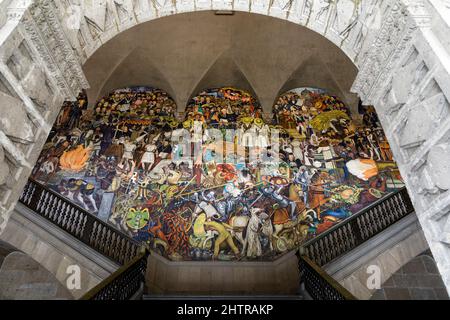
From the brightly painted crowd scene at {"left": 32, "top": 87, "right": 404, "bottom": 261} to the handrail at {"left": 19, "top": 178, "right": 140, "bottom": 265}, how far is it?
87cm

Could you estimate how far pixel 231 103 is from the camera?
1064 centimetres

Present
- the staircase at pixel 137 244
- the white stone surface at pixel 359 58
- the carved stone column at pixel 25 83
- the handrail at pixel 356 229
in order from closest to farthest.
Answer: the white stone surface at pixel 359 58, the carved stone column at pixel 25 83, the staircase at pixel 137 244, the handrail at pixel 356 229

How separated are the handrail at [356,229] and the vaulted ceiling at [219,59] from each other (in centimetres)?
431

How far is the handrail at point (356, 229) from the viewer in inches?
Answer: 260

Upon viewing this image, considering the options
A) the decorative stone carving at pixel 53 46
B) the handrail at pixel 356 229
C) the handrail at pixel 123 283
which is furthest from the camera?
the handrail at pixel 356 229

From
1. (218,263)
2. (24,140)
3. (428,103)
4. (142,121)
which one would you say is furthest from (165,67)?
(428,103)

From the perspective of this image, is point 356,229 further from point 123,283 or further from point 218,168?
point 123,283

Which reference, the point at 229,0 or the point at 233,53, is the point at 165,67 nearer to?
the point at 233,53

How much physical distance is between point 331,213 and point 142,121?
5.86 metres

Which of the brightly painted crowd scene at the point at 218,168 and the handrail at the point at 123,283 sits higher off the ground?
the brightly painted crowd scene at the point at 218,168

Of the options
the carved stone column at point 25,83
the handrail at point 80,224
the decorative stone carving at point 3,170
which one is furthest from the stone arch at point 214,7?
the handrail at point 80,224

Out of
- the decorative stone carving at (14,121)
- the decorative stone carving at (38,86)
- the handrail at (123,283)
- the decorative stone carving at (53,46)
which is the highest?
the decorative stone carving at (53,46)

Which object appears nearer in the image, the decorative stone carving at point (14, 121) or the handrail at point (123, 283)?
the decorative stone carving at point (14, 121)

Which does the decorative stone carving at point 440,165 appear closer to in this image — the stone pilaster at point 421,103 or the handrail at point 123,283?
the stone pilaster at point 421,103
